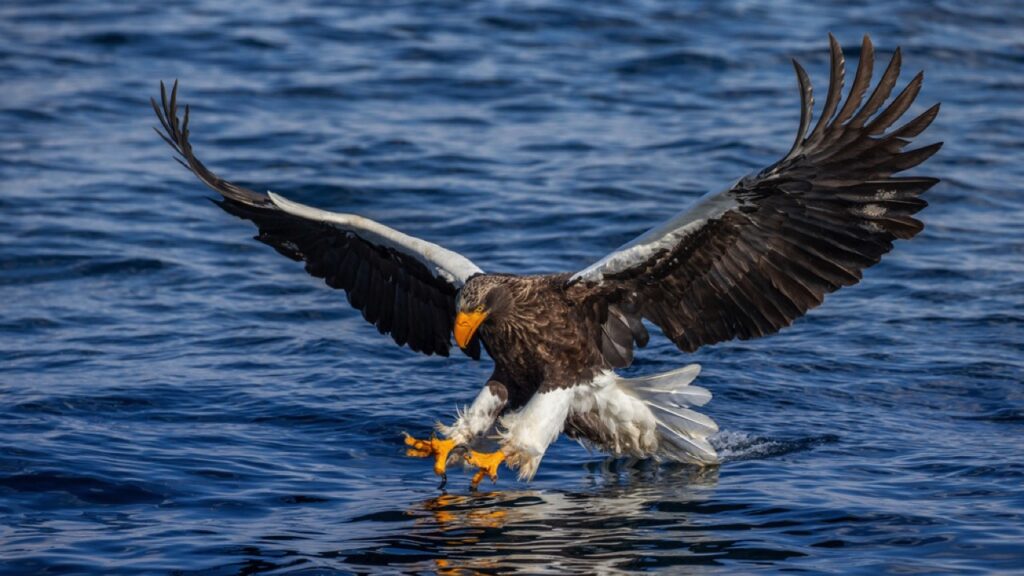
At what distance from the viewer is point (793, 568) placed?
19.6 feet

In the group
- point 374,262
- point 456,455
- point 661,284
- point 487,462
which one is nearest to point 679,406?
point 661,284

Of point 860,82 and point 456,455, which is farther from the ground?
point 860,82

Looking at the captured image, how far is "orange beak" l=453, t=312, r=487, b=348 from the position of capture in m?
6.84

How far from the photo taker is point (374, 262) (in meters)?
8.08

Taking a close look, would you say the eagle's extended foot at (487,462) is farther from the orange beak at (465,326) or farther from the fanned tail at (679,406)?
Result: the fanned tail at (679,406)

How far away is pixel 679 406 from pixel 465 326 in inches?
50.7

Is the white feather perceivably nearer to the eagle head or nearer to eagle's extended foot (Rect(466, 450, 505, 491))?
the eagle head

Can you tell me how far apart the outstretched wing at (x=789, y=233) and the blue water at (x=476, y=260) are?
0.85 meters

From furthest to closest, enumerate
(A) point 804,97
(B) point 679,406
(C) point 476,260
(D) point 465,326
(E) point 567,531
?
(C) point 476,260, (B) point 679,406, (D) point 465,326, (E) point 567,531, (A) point 804,97

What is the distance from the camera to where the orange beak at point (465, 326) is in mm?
6844

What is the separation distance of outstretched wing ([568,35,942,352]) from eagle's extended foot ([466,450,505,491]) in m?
0.92

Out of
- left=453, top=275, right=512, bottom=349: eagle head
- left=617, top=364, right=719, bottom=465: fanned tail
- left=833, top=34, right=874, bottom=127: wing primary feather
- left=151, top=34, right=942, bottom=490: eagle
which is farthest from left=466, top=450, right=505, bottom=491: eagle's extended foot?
left=833, top=34, right=874, bottom=127: wing primary feather

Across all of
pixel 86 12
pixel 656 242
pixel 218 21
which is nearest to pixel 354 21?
pixel 218 21

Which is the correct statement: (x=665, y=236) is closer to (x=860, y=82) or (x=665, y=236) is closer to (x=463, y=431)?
(x=860, y=82)
